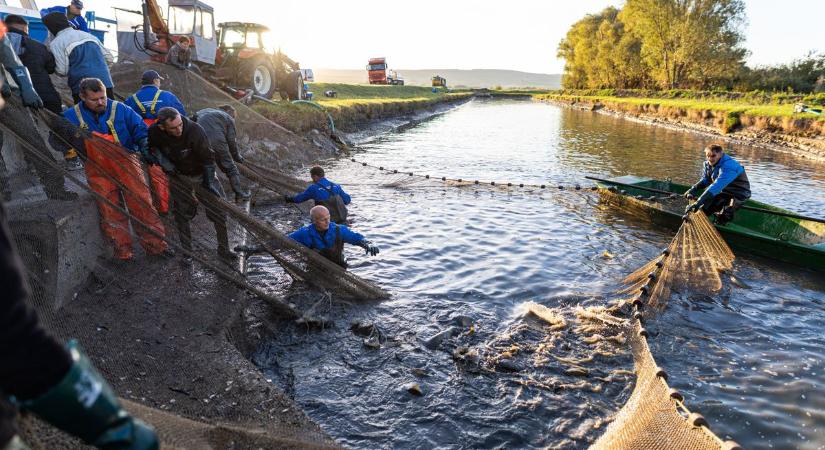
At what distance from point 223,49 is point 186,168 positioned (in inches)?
586

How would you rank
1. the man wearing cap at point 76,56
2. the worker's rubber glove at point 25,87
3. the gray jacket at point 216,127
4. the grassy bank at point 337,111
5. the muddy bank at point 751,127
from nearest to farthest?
the worker's rubber glove at point 25,87 < the man wearing cap at point 76,56 < the gray jacket at point 216,127 < the grassy bank at point 337,111 < the muddy bank at point 751,127

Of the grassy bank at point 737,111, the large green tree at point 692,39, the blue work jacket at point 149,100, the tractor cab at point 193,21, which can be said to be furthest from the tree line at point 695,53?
the blue work jacket at point 149,100

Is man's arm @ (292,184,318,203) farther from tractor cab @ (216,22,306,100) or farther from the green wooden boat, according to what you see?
tractor cab @ (216,22,306,100)

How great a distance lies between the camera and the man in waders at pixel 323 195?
880 cm

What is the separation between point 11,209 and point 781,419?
8786 mm

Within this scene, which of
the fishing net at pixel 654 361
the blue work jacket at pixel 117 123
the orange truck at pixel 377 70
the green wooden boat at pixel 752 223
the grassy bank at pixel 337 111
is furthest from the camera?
the orange truck at pixel 377 70

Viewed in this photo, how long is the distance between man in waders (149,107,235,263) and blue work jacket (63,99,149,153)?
0.18m

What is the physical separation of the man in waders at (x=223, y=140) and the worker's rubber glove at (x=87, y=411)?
21.8ft

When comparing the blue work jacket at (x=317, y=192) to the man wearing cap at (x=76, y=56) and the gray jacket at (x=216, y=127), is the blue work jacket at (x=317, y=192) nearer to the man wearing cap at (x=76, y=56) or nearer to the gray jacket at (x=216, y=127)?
the gray jacket at (x=216, y=127)

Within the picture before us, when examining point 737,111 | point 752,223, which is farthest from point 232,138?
point 737,111

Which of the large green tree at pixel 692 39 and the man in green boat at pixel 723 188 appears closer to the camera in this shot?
the man in green boat at pixel 723 188

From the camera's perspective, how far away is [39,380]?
157cm

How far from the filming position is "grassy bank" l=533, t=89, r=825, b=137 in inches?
1054

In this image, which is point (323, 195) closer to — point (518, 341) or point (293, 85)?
point (518, 341)
